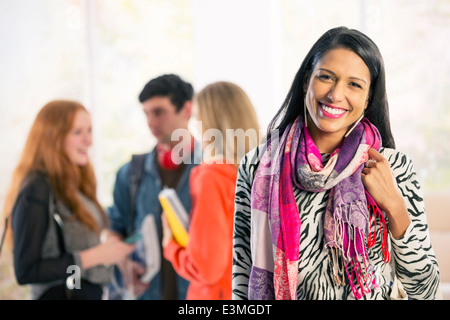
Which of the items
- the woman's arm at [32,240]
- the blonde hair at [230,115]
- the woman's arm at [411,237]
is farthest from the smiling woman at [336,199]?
the woman's arm at [32,240]

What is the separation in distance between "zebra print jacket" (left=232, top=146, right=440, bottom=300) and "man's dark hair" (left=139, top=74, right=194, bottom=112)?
119 cm

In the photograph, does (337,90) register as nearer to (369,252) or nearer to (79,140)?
(369,252)

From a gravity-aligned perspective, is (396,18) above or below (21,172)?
above

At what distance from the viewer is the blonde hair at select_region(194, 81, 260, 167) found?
1.92m

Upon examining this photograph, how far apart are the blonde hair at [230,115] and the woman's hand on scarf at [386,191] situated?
0.87m

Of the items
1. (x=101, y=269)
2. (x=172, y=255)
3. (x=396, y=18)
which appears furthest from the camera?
(x=396, y=18)

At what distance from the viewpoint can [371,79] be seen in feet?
3.46

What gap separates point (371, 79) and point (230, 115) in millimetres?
937

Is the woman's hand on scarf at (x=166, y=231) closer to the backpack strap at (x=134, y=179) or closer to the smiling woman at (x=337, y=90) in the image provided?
the backpack strap at (x=134, y=179)

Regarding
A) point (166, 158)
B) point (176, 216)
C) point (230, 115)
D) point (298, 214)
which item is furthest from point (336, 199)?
point (166, 158)
